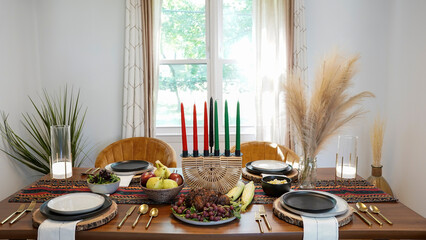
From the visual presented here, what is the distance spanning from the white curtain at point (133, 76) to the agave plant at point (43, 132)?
1.39ft

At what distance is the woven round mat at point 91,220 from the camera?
1198 millimetres

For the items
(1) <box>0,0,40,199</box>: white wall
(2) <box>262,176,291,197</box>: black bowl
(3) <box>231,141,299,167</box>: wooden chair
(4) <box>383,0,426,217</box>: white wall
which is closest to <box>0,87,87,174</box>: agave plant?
(1) <box>0,0,40,199</box>: white wall

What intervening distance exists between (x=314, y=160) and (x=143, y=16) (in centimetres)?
214

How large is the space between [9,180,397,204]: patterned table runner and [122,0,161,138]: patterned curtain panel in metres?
1.35

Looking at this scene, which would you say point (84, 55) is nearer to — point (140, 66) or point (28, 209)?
point (140, 66)

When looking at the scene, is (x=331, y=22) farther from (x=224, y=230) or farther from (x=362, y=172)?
(x=224, y=230)

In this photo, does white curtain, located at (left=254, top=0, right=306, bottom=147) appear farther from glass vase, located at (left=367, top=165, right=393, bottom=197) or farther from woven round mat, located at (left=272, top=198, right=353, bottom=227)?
woven round mat, located at (left=272, top=198, right=353, bottom=227)

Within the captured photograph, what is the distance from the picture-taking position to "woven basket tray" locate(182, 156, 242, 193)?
1.44 meters

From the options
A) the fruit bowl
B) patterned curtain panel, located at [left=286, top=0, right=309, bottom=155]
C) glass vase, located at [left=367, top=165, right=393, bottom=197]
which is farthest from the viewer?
patterned curtain panel, located at [left=286, top=0, right=309, bottom=155]

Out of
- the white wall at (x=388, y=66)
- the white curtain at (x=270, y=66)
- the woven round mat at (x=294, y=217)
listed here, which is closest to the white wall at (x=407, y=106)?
the white wall at (x=388, y=66)

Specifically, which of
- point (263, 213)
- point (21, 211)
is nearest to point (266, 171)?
point (263, 213)

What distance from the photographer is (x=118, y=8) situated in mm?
3102

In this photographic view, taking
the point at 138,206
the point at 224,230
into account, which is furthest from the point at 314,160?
the point at 138,206

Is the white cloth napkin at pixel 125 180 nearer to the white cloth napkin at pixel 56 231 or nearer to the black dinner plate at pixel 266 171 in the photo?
the white cloth napkin at pixel 56 231
